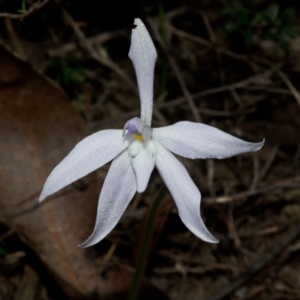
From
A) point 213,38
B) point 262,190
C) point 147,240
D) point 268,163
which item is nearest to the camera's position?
point 147,240

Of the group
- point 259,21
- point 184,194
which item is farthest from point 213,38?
point 184,194

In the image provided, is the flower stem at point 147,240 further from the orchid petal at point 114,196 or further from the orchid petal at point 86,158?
the orchid petal at point 86,158

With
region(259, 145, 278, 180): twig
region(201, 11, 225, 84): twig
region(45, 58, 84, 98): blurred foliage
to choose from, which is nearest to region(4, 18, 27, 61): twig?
region(45, 58, 84, 98): blurred foliage

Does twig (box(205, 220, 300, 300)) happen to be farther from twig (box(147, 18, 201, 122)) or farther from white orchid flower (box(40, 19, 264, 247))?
white orchid flower (box(40, 19, 264, 247))

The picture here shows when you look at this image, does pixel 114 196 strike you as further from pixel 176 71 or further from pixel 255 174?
pixel 255 174

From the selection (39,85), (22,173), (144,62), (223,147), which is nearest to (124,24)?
(39,85)

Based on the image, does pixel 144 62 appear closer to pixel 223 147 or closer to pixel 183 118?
pixel 223 147

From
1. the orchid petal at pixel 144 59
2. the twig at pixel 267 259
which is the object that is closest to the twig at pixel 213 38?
the twig at pixel 267 259
